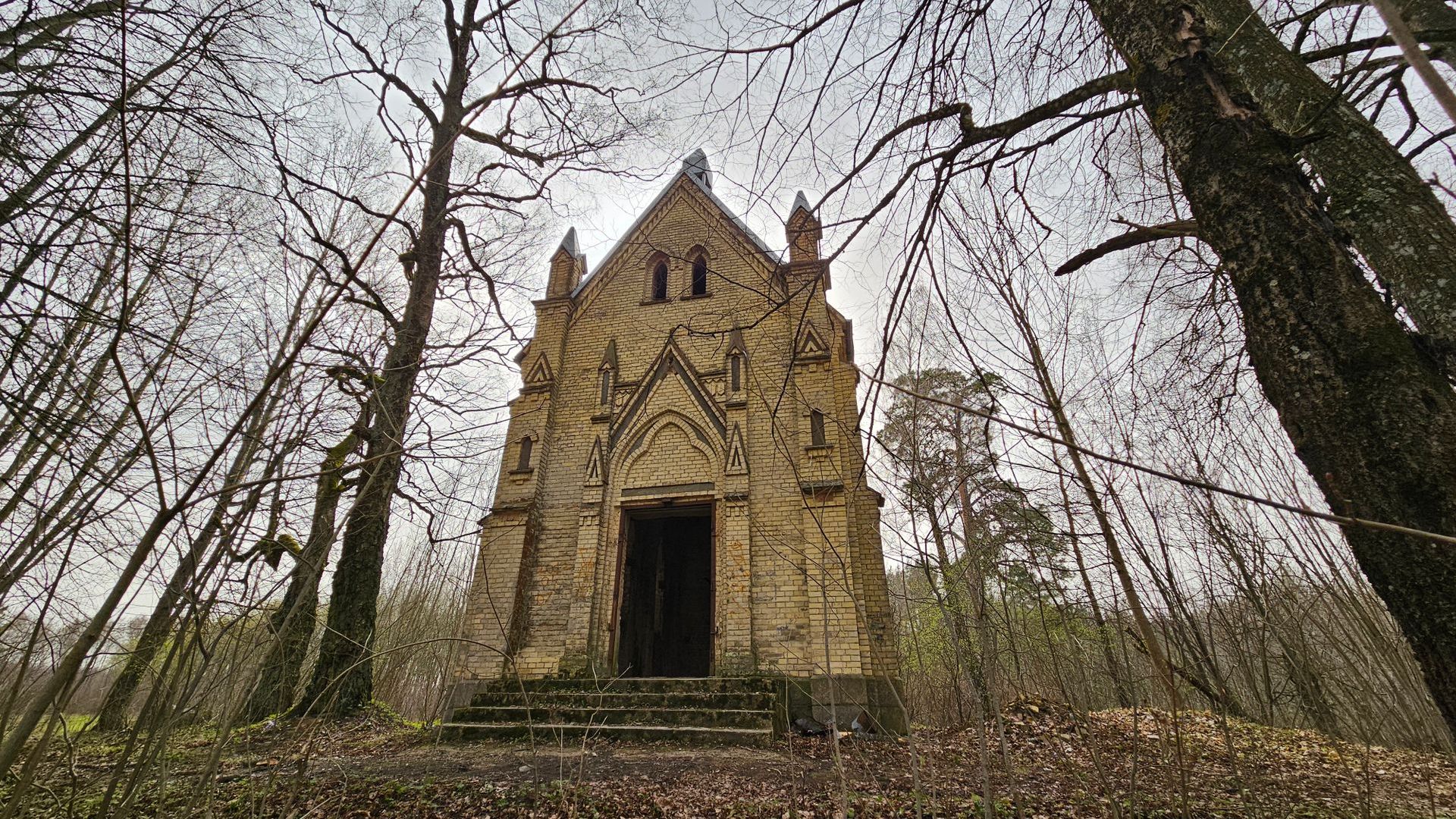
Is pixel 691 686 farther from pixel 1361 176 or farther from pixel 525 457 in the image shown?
pixel 1361 176

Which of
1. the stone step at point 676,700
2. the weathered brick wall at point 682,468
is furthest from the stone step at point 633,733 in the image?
the weathered brick wall at point 682,468

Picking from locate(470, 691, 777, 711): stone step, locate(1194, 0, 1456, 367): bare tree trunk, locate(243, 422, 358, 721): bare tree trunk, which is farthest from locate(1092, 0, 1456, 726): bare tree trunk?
locate(470, 691, 777, 711): stone step

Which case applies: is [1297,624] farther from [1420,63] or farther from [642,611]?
[642,611]

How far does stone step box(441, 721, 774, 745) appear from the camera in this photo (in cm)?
658

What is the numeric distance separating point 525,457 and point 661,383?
270 centimetres

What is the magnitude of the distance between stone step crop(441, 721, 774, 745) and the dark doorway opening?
11.8 ft

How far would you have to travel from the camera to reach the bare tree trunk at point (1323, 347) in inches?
62.4

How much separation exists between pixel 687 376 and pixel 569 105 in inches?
184

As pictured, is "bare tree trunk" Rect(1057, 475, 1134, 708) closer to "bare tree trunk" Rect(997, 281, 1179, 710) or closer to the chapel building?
"bare tree trunk" Rect(997, 281, 1179, 710)

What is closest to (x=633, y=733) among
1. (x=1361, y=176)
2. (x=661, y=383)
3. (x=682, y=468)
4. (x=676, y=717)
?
(x=676, y=717)

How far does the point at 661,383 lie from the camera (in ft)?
36.2

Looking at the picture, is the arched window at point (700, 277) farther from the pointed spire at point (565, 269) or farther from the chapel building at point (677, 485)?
the pointed spire at point (565, 269)

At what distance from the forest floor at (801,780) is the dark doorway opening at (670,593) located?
4864 mm

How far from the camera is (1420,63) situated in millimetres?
617
